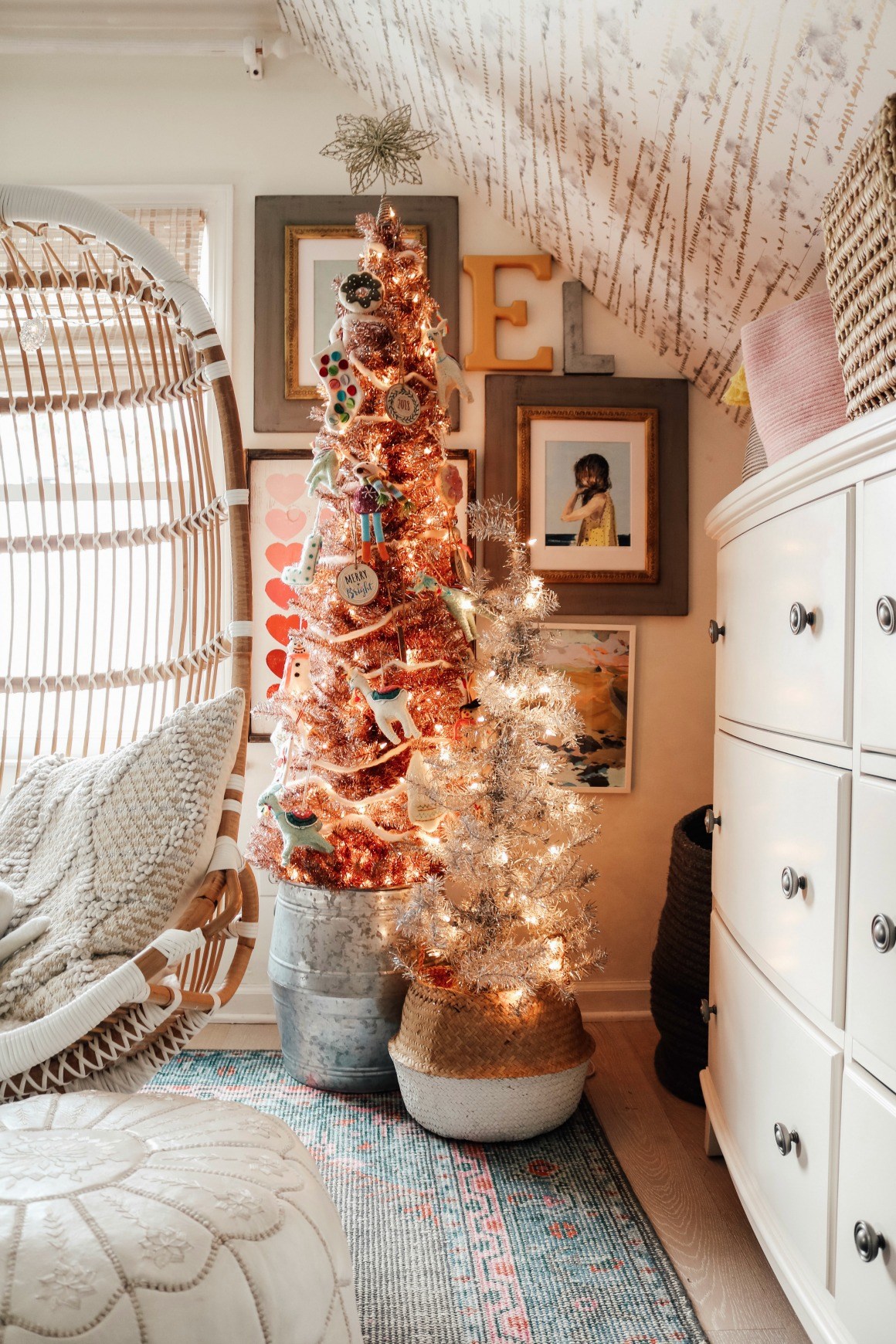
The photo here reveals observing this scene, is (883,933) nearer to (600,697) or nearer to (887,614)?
(887,614)

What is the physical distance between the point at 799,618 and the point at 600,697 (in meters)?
1.32

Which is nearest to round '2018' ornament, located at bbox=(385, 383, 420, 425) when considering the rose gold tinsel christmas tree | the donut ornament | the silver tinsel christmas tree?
the rose gold tinsel christmas tree

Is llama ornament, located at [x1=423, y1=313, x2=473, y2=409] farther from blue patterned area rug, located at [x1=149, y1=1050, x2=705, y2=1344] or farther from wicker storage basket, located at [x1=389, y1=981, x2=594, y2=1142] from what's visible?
blue patterned area rug, located at [x1=149, y1=1050, x2=705, y2=1344]

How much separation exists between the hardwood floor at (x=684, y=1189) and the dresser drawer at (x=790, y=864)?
49 centimetres

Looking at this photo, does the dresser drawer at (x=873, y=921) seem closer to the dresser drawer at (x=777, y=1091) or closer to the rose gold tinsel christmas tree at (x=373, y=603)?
the dresser drawer at (x=777, y=1091)

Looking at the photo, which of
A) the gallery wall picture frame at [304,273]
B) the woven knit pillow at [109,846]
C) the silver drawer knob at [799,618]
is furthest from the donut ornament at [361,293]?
the silver drawer knob at [799,618]

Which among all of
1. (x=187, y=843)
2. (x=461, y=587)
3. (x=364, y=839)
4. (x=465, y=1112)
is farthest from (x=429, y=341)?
(x=465, y=1112)

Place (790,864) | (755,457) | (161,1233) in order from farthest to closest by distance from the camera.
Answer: (755,457) → (790,864) → (161,1233)

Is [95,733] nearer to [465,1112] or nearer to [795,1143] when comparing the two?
[465,1112]

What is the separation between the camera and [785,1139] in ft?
3.90

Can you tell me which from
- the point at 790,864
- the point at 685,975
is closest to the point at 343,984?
the point at 685,975

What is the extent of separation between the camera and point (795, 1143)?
46.0 inches

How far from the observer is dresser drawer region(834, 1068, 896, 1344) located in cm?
92

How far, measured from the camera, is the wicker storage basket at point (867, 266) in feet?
3.04
